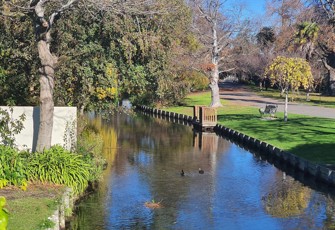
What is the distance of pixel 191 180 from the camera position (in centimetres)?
2003

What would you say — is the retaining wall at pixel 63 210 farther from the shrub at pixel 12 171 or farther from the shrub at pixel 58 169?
the shrub at pixel 12 171

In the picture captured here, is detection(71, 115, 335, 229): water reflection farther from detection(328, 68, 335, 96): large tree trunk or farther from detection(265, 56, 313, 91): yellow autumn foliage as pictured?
detection(328, 68, 335, 96): large tree trunk

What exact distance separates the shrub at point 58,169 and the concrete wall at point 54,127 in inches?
86.4

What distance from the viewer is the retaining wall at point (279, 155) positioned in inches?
754

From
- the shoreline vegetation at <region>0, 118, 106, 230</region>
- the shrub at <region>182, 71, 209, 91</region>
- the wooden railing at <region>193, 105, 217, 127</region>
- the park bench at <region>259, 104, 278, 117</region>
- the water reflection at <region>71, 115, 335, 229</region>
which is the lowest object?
the water reflection at <region>71, 115, 335, 229</region>

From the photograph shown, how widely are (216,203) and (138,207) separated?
2.58 meters

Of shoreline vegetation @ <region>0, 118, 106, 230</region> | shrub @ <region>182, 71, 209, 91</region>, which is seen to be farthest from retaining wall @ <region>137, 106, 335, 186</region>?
shrub @ <region>182, 71, 209, 91</region>

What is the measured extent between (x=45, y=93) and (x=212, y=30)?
3774 cm

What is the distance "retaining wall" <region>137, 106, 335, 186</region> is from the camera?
19.1 metres

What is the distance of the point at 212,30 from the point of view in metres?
52.2

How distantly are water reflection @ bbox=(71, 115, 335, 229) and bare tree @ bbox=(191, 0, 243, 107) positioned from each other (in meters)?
23.1

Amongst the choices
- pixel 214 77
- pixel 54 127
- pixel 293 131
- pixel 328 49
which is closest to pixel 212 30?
pixel 214 77

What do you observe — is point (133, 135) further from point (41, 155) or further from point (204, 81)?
point (204, 81)

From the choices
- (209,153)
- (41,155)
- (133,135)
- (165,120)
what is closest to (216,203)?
(41,155)
